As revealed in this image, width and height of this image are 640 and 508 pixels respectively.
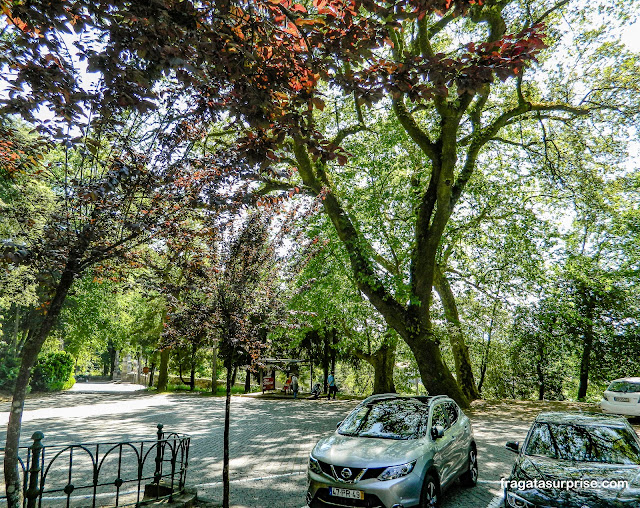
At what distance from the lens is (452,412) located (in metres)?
8.03

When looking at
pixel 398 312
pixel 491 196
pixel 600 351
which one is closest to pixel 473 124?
pixel 491 196

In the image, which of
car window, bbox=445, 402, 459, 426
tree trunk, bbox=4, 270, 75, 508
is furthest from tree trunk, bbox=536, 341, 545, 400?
tree trunk, bbox=4, 270, 75, 508

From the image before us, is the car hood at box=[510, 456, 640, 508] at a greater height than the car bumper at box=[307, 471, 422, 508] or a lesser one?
greater

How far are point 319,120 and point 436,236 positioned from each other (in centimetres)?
738

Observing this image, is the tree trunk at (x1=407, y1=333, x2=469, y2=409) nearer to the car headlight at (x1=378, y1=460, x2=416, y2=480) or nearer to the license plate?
the car headlight at (x1=378, y1=460, x2=416, y2=480)

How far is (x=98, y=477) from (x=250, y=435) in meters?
6.37

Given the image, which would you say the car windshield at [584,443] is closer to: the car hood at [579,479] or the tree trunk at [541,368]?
the car hood at [579,479]

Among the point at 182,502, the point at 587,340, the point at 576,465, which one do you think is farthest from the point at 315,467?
the point at 587,340

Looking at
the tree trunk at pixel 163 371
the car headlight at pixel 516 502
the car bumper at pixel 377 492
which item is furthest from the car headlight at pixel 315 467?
the tree trunk at pixel 163 371

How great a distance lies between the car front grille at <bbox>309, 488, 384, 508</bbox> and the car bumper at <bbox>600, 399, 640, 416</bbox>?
14379mm

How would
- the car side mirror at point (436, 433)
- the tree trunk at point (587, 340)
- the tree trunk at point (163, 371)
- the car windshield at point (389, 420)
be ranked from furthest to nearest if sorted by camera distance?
1. the tree trunk at point (163, 371)
2. the tree trunk at point (587, 340)
3. the car windshield at point (389, 420)
4. the car side mirror at point (436, 433)

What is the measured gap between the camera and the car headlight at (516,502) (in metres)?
4.99

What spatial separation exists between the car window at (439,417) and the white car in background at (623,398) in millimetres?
11843

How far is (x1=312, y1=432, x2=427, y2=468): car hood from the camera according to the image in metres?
5.77
